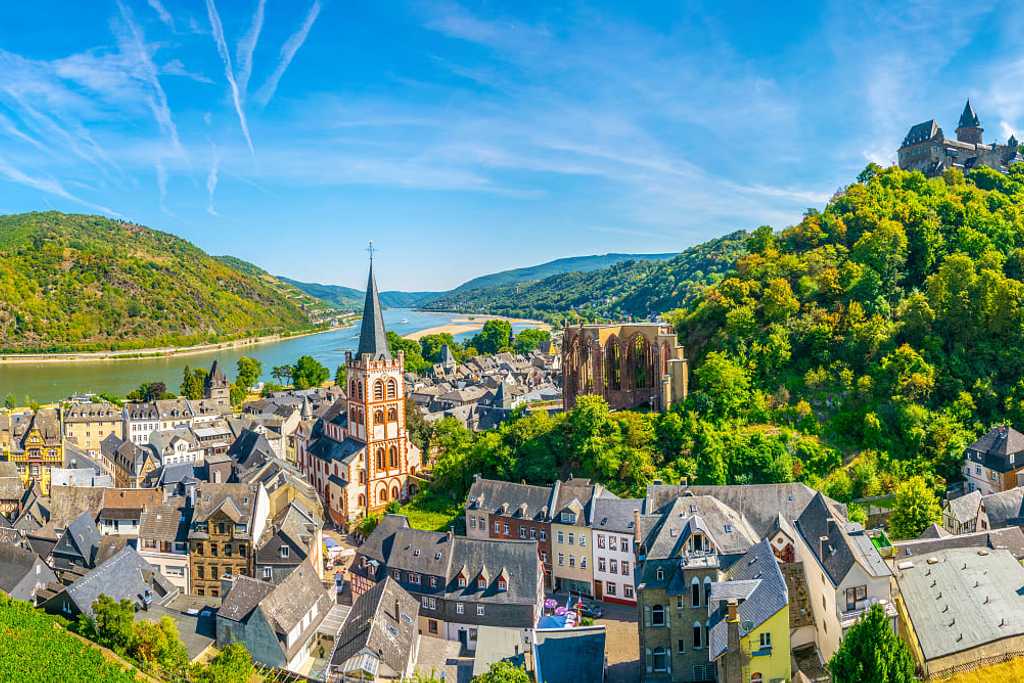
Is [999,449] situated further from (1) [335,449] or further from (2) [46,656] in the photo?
(2) [46,656]

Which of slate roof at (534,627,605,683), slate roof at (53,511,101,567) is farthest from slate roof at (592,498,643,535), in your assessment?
slate roof at (53,511,101,567)

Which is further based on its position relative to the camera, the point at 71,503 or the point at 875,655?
the point at 71,503

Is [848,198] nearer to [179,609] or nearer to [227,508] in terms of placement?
[227,508]

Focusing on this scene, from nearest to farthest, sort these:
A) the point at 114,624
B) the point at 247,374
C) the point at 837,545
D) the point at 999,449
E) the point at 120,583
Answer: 1. the point at 837,545
2. the point at 114,624
3. the point at 120,583
4. the point at 999,449
5. the point at 247,374

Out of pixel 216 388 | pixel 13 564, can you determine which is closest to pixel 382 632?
pixel 13 564

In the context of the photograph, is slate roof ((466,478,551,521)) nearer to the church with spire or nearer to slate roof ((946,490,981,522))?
the church with spire

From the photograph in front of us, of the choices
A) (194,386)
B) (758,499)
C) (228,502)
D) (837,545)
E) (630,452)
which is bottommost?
(228,502)
